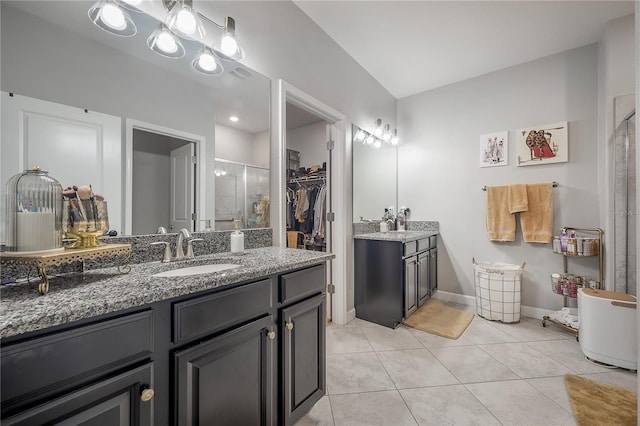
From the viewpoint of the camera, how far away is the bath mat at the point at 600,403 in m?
1.42

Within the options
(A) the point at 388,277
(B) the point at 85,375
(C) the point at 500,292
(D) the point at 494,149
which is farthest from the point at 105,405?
(D) the point at 494,149

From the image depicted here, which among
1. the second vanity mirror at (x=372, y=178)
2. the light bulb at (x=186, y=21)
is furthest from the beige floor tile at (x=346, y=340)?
the light bulb at (x=186, y=21)

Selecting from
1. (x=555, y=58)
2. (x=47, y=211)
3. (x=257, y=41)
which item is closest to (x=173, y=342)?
(x=47, y=211)

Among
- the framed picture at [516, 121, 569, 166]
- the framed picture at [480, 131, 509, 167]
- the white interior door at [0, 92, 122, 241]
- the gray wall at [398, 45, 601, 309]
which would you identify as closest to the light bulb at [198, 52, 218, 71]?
the white interior door at [0, 92, 122, 241]

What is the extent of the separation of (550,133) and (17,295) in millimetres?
3975

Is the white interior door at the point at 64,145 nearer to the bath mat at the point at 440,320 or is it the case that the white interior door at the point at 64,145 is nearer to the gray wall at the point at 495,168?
the bath mat at the point at 440,320

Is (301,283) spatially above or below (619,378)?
above

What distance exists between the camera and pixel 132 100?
1.22 meters

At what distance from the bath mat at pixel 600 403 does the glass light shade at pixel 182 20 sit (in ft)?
9.54

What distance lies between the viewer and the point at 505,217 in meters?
2.90

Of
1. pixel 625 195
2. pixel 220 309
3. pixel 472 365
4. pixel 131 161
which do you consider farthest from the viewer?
pixel 625 195

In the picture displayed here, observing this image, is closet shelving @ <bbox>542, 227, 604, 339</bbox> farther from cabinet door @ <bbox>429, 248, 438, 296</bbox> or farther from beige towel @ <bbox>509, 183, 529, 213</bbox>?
cabinet door @ <bbox>429, 248, 438, 296</bbox>

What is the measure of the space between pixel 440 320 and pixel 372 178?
5.65 ft

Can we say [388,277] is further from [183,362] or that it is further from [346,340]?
[183,362]
